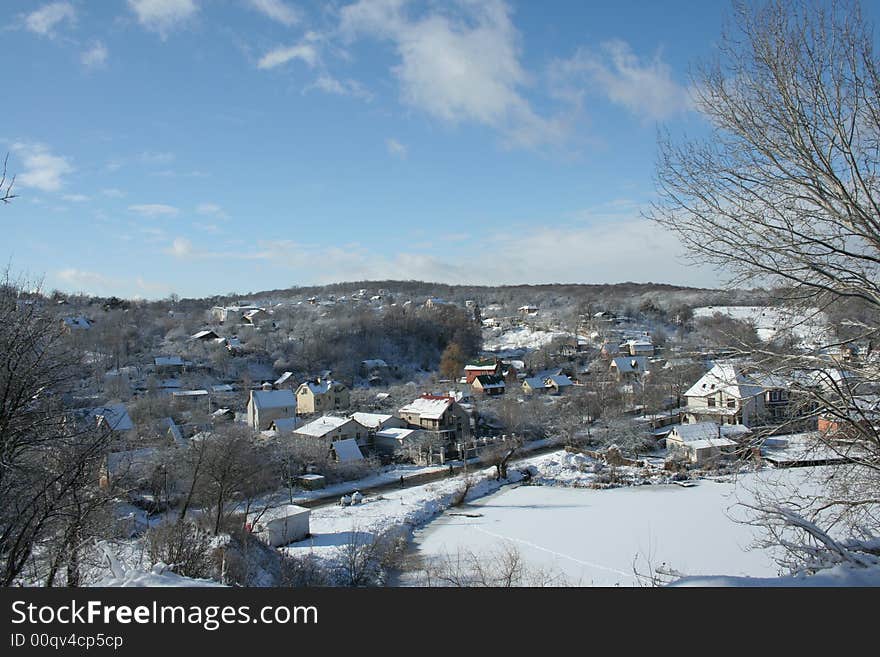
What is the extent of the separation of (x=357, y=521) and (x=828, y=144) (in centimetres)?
1525

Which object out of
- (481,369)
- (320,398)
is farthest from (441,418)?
(481,369)

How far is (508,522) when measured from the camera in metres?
16.4

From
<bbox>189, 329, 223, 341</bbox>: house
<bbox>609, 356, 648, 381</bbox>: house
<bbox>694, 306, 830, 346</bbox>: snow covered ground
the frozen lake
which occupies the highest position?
<bbox>189, 329, 223, 341</bbox>: house

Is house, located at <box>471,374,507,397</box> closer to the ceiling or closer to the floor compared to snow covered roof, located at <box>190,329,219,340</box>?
closer to the floor

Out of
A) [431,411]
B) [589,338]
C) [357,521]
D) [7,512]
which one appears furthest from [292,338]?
[7,512]

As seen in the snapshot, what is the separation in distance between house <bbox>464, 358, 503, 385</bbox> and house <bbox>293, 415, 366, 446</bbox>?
17.4 metres

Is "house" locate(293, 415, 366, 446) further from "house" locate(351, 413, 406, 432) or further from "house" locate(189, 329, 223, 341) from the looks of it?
"house" locate(189, 329, 223, 341)

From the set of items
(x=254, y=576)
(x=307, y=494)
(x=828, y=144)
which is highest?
(x=828, y=144)

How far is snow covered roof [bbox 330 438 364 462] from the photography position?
24.3 m

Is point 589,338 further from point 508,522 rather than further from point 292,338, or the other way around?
point 508,522

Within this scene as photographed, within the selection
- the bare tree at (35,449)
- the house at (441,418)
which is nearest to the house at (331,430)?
the house at (441,418)

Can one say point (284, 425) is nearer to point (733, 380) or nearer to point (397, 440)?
point (397, 440)

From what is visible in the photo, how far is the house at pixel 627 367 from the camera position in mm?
41938

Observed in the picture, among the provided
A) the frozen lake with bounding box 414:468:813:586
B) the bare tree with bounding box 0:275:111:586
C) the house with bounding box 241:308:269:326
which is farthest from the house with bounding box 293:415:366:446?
the house with bounding box 241:308:269:326
